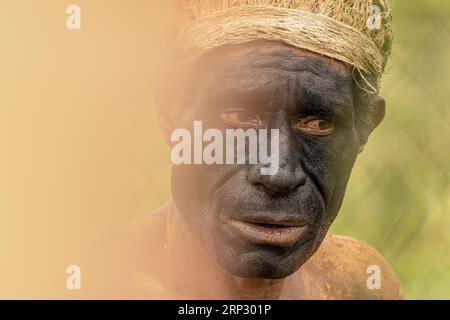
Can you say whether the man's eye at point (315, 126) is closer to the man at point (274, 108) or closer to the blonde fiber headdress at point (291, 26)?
the man at point (274, 108)

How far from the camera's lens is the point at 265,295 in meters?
3.16

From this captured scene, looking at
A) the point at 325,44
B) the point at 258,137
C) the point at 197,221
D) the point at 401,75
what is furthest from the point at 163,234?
the point at 401,75

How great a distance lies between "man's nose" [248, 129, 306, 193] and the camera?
105 inches

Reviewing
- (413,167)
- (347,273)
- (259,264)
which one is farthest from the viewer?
(413,167)

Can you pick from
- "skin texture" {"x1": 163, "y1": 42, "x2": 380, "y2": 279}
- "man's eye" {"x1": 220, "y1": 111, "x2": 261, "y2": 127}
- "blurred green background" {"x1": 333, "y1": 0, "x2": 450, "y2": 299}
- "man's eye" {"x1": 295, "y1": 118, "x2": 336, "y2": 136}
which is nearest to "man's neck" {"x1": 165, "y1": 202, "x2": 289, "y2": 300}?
"skin texture" {"x1": 163, "y1": 42, "x2": 380, "y2": 279}

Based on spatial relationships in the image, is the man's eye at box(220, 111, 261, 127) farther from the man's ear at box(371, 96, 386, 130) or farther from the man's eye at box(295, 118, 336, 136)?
the man's ear at box(371, 96, 386, 130)

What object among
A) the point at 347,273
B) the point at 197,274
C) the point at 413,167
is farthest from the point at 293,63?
the point at 413,167

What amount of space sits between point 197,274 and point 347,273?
26.9 inches

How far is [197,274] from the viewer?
3059mm

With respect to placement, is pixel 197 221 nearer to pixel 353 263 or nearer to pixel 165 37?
pixel 165 37

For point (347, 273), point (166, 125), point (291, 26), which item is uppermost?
point (291, 26)

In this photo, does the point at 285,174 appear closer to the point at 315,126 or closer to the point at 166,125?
the point at 315,126

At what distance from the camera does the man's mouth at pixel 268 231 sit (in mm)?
2748

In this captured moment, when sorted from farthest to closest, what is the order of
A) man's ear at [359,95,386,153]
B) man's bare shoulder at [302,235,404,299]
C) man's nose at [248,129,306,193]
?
man's bare shoulder at [302,235,404,299] < man's ear at [359,95,386,153] < man's nose at [248,129,306,193]
